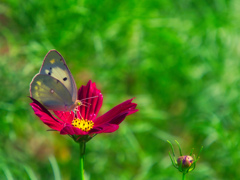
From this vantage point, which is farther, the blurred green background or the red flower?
the blurred green background

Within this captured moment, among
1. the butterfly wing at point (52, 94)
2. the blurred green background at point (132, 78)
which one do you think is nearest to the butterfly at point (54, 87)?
the butterfly wing at point (52, 94)

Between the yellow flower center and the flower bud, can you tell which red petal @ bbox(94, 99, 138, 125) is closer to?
the yellow flower center

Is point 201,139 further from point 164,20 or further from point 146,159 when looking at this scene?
point 164,20

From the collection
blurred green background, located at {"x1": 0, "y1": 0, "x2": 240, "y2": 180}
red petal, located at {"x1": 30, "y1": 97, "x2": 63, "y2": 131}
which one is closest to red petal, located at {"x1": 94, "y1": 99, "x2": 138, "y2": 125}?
red petal, located at {"x1": 30, "y1": 97, "x2": 63, "y2": 131}

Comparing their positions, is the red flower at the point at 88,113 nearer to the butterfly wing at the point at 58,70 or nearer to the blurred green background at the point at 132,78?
the butterfly wing at the point at 58,70

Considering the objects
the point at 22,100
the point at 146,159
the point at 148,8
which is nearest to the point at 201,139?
the point at 146,159

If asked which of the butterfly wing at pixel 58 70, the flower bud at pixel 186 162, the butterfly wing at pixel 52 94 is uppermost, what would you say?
the butterfly wing at pixel 58 70
